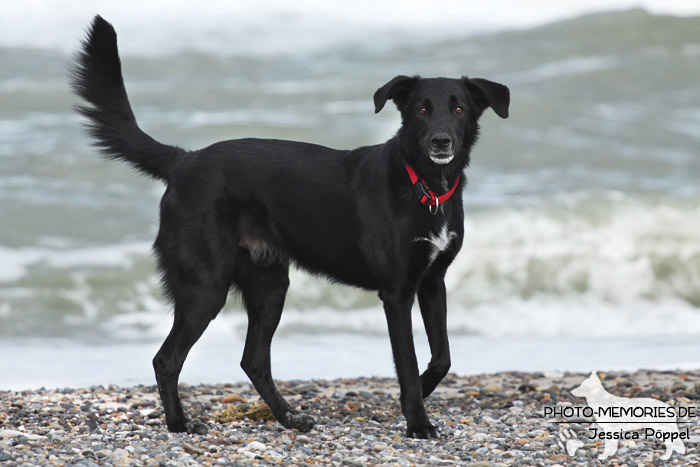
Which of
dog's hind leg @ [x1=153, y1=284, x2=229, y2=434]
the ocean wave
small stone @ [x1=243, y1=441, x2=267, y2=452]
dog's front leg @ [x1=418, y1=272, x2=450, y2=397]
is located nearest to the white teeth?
dog's front leg @ [x1=418, y1=272, x2=450, y2=397]

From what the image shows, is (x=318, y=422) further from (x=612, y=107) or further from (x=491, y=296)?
(x=612, y=107)

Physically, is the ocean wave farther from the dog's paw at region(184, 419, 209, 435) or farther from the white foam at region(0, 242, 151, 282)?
the dog's paw at region(184, 419, 209, 435)

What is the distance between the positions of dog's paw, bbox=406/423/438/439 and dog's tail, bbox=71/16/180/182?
5.23 feet

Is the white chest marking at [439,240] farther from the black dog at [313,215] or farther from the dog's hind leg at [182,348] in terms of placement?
the dog's hind leg at [182,348]

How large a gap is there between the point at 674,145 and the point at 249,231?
36.0 ft

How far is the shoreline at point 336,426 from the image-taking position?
358 cm

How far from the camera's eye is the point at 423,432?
395 centimetres

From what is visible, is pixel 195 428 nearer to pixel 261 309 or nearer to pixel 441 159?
pixel 261 309

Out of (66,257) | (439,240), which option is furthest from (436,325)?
(66,257)

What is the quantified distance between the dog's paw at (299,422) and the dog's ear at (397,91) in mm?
1377

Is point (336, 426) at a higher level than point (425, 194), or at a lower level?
lower

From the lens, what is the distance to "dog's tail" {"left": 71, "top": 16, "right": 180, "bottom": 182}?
4391 millimetres

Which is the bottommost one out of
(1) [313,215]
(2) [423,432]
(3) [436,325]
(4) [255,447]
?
(4) [255,447]

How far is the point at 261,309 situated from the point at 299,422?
57 cm
